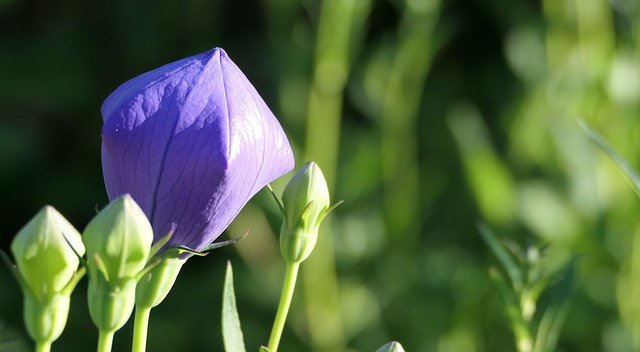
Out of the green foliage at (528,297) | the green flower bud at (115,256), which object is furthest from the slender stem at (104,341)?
the green foliage at (528,297)

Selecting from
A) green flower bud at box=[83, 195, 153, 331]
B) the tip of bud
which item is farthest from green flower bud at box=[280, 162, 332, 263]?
green flower bud at box=[83, 195, 153, 331]

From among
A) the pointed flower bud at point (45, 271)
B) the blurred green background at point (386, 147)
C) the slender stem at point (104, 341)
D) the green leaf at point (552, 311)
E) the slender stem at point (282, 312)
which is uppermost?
the pointed flower bud at point (45, 271)

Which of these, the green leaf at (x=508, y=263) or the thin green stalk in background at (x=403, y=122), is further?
the thin green stalk in background at (x=403, y=122)

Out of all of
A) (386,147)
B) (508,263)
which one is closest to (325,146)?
(386,147)

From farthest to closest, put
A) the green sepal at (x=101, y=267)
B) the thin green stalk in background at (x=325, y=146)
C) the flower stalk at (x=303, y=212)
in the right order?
the thin green stalk in background at (x=325, y=146) → the flower stalk at (x=303, y=212) → the green sepal at (x=101, y=267)

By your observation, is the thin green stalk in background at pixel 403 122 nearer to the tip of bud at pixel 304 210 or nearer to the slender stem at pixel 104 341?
the tip of bud at pixel 304 210

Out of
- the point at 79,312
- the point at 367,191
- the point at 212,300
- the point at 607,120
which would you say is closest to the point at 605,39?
the point at 607,120
